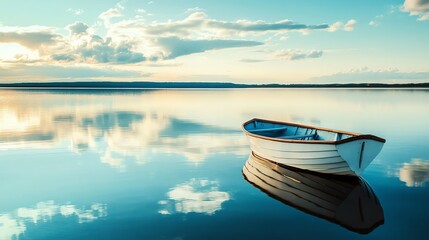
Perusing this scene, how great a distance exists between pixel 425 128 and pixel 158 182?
2495 cm

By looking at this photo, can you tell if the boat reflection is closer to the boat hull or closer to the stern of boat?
the boat hull

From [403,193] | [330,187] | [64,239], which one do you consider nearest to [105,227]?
[64,239]

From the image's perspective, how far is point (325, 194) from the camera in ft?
38.4

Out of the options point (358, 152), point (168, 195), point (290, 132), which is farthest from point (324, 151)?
point (290, 132)

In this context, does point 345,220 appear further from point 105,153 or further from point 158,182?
point 105,153

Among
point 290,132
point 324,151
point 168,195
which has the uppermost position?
point 324,151

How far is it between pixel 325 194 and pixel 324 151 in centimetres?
160

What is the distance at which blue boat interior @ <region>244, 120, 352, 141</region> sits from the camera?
15672 mm

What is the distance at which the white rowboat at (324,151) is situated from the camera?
11883mm

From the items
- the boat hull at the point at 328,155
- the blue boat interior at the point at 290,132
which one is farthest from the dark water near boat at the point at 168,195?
the blue boat interior at the point at 290,132

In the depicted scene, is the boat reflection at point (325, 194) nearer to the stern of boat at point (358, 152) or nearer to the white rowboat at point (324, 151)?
the white rowboat at point (324, 151)

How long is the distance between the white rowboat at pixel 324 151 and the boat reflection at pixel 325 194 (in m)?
0.47

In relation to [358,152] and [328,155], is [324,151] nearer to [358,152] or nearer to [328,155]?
[328,155]

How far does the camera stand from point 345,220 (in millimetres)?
9539
